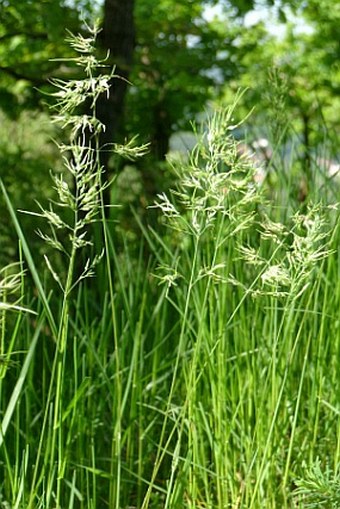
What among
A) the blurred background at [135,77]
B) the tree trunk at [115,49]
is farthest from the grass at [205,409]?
the tree trunk at [115,49]

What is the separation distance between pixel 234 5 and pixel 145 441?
1875 mm

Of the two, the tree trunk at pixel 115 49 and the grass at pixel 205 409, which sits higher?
the tree trunk at pixel 115 49

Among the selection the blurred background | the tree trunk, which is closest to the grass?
the blurred background

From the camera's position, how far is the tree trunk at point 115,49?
2.92 metres

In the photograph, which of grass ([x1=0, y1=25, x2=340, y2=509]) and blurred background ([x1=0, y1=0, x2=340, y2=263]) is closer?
grass ([x1=0, y1=25, x2=340, y2=509])

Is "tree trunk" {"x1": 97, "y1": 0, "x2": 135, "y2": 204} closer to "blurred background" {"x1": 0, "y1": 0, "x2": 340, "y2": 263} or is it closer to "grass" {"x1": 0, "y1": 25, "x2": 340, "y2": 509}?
"blurred background" {"x1": 0, "y1": 0, "x2": 340, "y2": 263}

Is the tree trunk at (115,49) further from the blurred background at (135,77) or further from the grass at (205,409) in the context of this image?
the grass at (205,409)

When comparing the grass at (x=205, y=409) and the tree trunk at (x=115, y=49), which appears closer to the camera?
the grass at (x=205, y=409)

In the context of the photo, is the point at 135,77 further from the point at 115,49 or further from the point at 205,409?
the point at 205,409

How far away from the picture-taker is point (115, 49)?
118 inches

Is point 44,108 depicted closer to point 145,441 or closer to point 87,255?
point 87,255

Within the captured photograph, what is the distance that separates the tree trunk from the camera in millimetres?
2923

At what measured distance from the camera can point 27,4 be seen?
2.97 metres

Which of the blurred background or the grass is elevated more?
the blurred background
